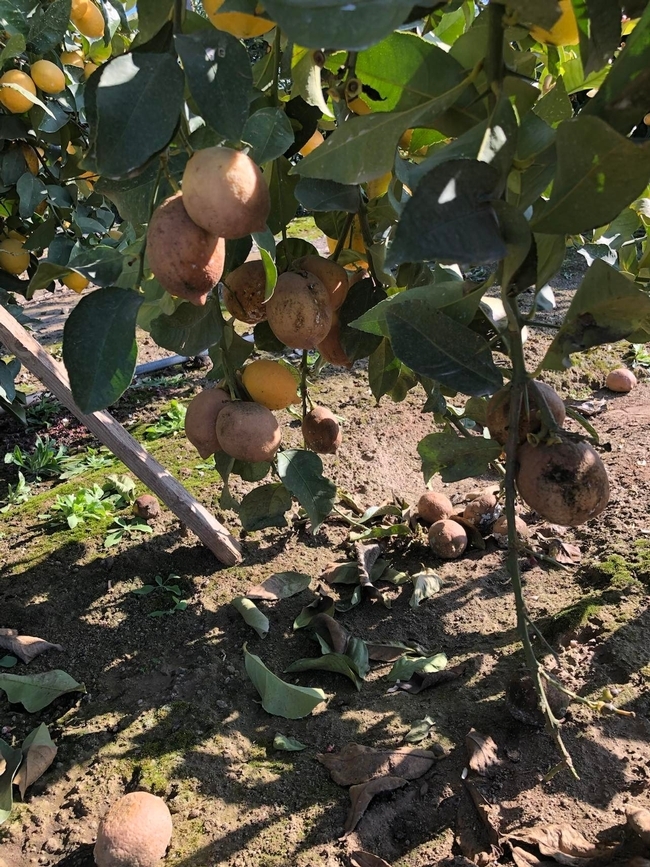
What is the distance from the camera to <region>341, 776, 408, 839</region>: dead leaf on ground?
1.27 m

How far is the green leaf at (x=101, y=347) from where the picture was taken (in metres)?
0.57

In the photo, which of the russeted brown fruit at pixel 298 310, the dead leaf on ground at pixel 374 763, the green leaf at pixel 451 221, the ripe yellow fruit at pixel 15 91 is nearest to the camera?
the green leaf at pixel 451 221

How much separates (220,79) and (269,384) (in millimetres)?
510

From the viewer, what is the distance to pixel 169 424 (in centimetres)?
277

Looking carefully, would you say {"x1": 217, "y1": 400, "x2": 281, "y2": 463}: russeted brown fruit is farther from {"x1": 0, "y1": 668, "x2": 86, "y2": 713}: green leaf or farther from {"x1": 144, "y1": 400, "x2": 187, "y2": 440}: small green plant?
{"x1": 144, "y1": 400, "x2": 187, "y2": 440}: small green plant

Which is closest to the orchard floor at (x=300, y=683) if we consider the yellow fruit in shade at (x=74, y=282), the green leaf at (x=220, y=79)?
the yellow fruit in shade at (x=74, y=282)

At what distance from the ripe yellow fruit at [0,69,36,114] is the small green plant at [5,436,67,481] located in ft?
4.03

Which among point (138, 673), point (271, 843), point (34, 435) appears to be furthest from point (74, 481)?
point (271, 843)

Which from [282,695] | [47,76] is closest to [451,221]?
[282,695]

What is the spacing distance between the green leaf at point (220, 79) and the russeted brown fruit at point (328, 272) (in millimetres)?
364

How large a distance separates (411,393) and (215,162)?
2.35 meters

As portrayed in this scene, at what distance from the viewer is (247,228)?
561 mm

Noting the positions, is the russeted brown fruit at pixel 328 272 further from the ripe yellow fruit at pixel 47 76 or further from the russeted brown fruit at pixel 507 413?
the ripe yellow fruit at pixel 47 76

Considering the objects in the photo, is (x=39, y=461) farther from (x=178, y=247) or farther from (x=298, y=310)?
(x=178, y=247)
